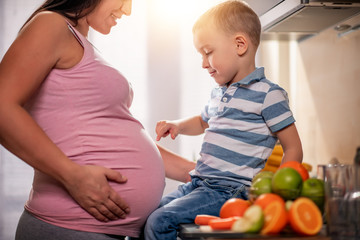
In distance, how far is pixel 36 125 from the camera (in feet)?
3.28

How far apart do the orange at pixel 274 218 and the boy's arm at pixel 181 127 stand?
708 mm

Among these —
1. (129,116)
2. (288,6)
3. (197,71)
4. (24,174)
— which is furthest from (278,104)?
(24,174)

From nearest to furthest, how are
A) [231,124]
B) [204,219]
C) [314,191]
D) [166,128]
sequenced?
[314,191] → [204,219] → [231,124] → [166,128]

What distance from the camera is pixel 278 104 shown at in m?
1.27

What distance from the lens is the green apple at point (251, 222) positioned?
823mm

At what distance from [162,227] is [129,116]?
0.32 metres

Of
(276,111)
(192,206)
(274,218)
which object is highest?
(276,111)

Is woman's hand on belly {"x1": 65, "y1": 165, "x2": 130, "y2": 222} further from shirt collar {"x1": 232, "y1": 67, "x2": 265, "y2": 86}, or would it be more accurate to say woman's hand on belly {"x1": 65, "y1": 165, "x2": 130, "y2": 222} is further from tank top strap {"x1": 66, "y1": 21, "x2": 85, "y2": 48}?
shirt collar {"x1": 232, "y1": 67, "x2": 265, "y2": 86}

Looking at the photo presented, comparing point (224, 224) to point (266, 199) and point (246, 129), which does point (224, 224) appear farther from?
point (246, 129)

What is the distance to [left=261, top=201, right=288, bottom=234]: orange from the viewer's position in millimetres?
819

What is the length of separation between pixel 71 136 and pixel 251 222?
51 centimetres

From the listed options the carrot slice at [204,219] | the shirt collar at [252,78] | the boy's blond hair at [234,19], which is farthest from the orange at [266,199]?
the boy's blond hair at [234,19]

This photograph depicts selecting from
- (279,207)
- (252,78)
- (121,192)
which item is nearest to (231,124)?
(252,78)

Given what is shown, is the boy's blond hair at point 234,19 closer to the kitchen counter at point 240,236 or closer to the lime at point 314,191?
the lime at point 314,191
